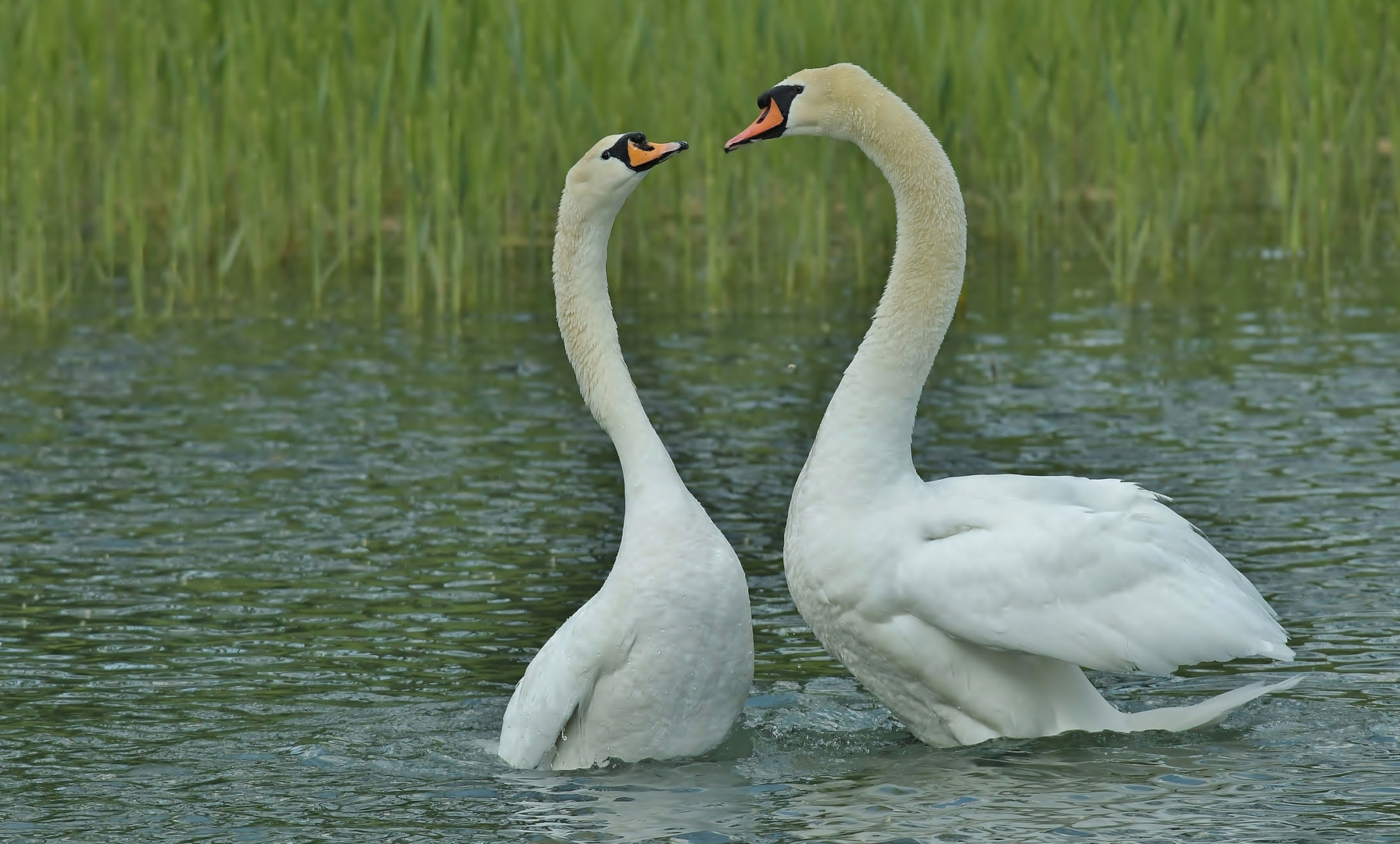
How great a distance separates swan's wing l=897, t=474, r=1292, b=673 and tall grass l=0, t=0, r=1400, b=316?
712cm

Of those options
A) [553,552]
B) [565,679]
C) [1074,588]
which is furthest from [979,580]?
[553,552]

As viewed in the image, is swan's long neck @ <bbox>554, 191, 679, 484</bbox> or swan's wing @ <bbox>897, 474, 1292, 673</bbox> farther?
swan's long neck @ <bbox>554, 191, 679, 484</bbox>

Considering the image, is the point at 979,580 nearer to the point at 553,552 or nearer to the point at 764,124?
the point at 764,124

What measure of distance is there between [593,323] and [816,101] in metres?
0.97

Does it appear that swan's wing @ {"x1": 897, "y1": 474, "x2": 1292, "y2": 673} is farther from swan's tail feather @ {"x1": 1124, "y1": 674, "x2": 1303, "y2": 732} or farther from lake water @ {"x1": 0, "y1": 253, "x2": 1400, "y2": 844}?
lake water @ {"x1": 0, "y1": 253, "x2": 1400, "y2": 844}

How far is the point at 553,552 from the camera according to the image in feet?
28.3

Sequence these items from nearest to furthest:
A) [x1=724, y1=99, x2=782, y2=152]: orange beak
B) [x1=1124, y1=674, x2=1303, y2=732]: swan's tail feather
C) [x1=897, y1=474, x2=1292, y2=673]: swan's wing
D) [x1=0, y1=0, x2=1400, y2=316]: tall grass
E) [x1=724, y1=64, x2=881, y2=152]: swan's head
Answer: [x1=897, y1=474, x2=1292, y2=673]: swan's wing → [x1=1124, y1=674, x2=1303, y2=732]: swan's tail feather → [x1=724, y1=99, x2=782, y2=152]: orange beak → [x1=724, y1=64, x2=881, y2=152]: swan's head → [x1=0, y1=0, x2=1400, y2=316]: tall grass

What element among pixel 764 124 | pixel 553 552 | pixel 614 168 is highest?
pixel 764 124

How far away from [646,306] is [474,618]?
5893 mm

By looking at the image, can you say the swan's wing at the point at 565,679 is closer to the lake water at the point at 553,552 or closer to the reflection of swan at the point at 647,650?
the reflection of swan at the point at 647,650

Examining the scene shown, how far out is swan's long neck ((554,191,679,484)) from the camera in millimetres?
6570

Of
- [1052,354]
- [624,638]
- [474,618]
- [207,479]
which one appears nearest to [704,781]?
[624,638]

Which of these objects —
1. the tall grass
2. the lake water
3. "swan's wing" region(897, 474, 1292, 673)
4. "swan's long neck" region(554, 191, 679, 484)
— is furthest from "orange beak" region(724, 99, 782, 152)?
the tall grass

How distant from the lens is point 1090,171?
56.2ft
